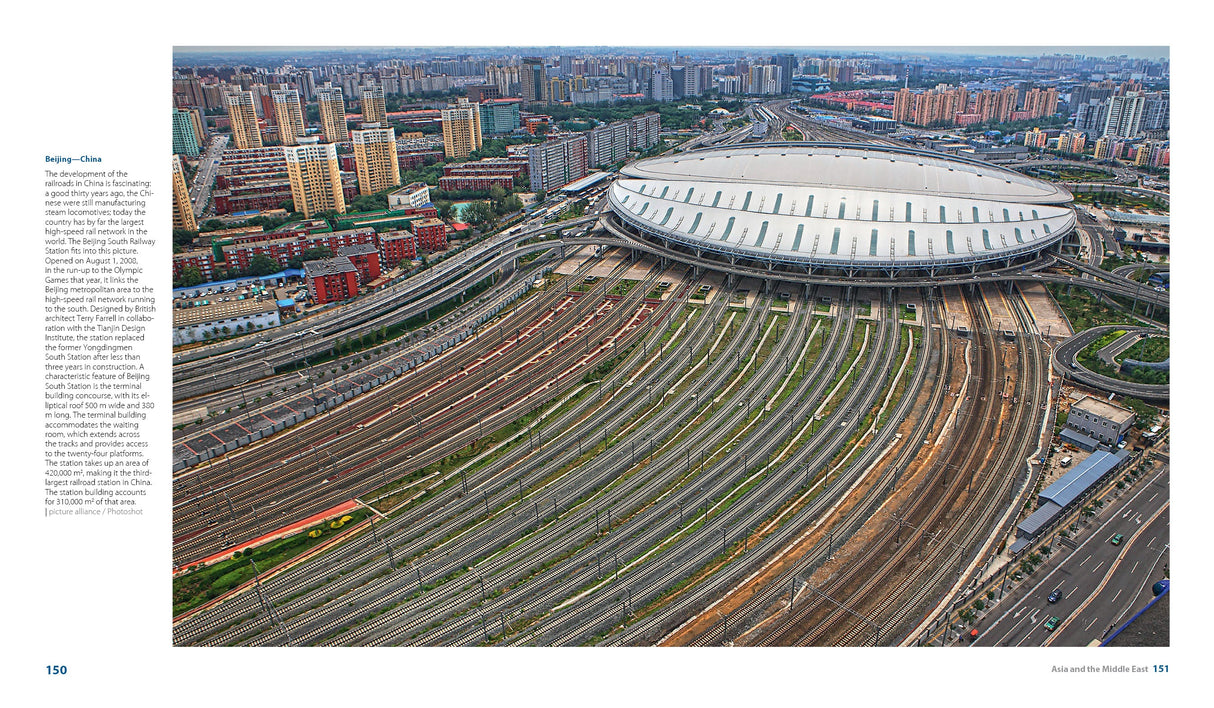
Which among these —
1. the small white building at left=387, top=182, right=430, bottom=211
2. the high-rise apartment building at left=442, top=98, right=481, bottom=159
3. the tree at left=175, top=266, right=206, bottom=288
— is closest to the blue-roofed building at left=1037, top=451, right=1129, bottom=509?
the tree at left=175, top=266, right=206, bottom=288

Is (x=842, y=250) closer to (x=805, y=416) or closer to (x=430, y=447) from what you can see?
(x=805, y=416)

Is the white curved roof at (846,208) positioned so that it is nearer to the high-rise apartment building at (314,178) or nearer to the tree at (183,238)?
the high-rise apartment building at (314,178)

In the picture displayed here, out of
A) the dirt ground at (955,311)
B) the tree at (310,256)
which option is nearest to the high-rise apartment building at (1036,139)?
the dirt ground at (955,311)

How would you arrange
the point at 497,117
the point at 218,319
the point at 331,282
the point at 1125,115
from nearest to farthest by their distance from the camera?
the point at 218,319 → the point at 331,282 → the point at 1125,115 → the point at 497,117

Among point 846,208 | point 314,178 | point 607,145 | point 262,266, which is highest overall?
point 607,145

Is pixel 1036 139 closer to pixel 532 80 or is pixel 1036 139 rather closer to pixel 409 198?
pixel 532 80

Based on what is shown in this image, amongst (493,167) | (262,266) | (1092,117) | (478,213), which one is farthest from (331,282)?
(1092,117)
